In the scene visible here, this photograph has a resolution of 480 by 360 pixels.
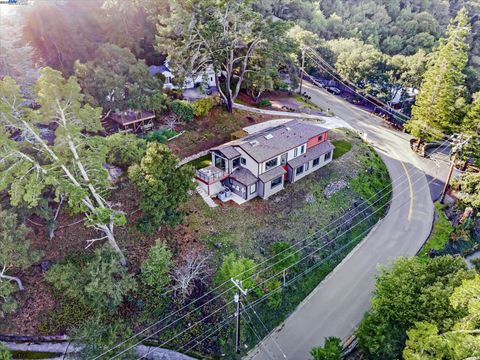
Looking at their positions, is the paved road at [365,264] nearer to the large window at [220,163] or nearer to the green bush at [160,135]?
the large window at [220,163]

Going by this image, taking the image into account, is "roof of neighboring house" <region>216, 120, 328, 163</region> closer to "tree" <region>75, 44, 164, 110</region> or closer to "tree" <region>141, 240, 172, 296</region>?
"tree" <region>75, 44, 164, 110</region>

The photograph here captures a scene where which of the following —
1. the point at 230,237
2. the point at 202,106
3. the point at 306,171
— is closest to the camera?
the point at 230,237

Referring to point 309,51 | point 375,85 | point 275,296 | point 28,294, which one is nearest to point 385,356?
point 275,296

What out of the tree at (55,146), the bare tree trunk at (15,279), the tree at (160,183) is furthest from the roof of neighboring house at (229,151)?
the bare tree trunk at (15,279)

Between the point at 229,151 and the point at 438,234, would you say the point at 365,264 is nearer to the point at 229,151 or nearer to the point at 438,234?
the point at 438,234

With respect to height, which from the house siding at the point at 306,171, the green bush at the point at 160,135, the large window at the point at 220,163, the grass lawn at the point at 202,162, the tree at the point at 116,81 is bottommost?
the house siding at the point at 306,171

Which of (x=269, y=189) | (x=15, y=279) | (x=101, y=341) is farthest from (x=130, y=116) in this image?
(x=101, y=341)
